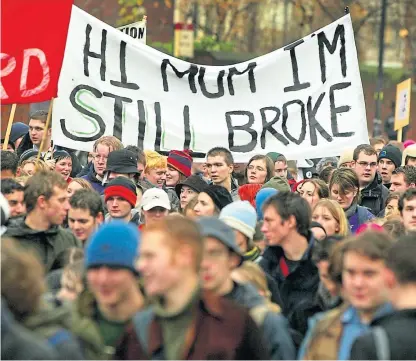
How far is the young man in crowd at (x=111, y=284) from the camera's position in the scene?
20.6ft

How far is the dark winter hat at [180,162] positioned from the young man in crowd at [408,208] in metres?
3.30

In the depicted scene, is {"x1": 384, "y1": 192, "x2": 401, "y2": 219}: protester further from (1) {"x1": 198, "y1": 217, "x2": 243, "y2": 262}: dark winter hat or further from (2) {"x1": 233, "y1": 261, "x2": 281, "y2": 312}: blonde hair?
(1) {"x1": 198, "y1": 217, "x2": 243, "y2": 262}: dark winter hat

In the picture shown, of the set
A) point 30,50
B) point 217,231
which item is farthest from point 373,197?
point 217,231

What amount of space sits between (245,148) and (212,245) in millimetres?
7447

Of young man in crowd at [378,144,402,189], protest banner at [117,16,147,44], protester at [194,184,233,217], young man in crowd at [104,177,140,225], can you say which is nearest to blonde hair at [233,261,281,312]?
protester at [194,184,233,217]

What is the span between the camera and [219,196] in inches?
418

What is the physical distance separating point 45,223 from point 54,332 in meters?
3.38

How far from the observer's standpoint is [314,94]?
13984 millimetres

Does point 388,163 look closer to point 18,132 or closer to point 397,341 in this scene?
point 18,132

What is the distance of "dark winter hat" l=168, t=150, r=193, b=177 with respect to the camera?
13.5 metres

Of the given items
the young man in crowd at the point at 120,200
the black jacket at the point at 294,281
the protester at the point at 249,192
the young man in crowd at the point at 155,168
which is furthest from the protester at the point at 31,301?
the young man in crowd at the point at 155,168

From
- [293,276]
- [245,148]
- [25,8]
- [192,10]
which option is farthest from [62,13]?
[192,10]

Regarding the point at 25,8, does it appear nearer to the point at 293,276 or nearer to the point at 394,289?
the point at 293,276

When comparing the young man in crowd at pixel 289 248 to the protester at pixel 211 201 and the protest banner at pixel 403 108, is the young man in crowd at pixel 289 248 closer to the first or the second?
the protester at pixel 211 201
